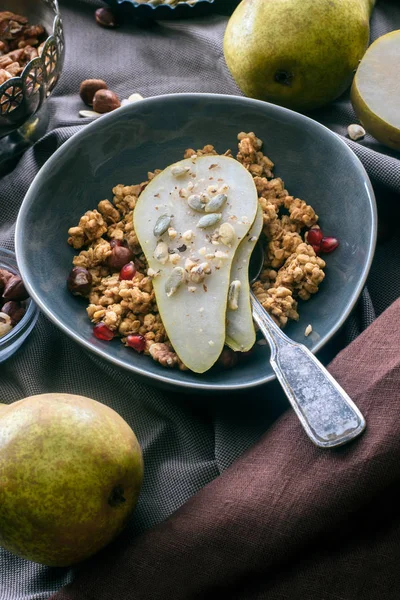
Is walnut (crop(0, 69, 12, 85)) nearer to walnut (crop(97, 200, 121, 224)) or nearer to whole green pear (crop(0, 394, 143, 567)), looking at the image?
walnut (crop(97, 200, 121, 224))

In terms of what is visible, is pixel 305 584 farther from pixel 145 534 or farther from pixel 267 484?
pixel 145 534

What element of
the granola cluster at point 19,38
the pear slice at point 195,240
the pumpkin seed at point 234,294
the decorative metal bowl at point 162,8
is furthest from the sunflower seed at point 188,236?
the decorative metal bowl at point 162,8

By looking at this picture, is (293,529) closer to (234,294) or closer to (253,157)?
(234,294)

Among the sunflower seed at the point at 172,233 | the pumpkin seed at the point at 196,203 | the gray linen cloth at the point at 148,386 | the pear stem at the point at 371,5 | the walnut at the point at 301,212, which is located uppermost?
the pear stem at the point at 371,5

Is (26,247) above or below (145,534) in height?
above

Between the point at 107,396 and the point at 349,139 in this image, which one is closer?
the point at 107,396

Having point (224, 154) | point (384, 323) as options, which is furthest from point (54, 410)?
point (224, 154)

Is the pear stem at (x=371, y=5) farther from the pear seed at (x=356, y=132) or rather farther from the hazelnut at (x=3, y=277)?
the hazelnut at (x=3, y=277)
